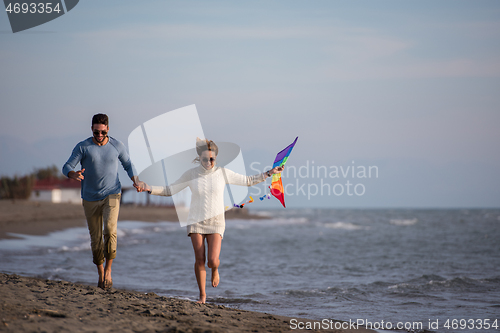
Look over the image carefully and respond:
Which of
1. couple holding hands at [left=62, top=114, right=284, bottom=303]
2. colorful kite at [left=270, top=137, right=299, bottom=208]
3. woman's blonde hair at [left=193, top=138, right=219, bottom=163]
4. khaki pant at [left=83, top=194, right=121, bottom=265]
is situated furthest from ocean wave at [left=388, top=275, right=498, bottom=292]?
khaki pant at [left=83, top=194, right=121, bottom=265]

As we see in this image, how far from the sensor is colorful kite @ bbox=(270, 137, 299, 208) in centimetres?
547

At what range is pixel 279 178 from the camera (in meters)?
5.51

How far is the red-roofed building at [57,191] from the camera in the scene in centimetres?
4800

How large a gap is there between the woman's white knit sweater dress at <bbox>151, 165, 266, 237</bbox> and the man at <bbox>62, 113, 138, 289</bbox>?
64 centimetres

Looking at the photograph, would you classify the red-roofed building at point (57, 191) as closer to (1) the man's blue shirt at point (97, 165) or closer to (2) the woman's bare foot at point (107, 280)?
(2) the woman's bare foot at point (107, 280)

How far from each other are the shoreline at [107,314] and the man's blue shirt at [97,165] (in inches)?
49.1

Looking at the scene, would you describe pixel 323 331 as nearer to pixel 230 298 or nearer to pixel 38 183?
pixel 230 298

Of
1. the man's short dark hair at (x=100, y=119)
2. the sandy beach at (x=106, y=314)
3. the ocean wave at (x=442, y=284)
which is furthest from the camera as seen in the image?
the ocean wave at (x=442, y=284)

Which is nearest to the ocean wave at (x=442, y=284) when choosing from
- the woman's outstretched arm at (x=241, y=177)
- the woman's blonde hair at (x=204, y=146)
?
the woman's outstretched arm at (x=241, y=177)

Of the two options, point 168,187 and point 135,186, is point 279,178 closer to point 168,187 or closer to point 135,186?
point 168,187

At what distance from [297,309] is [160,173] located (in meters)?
3.04

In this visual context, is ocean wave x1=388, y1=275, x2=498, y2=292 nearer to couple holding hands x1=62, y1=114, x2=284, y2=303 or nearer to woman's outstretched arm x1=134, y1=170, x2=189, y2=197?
couple holding hands x1=62, y1=114, x2=284, y2=303

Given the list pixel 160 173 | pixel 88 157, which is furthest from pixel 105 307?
pixel 160 173

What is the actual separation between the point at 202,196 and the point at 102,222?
1530 millimetres
